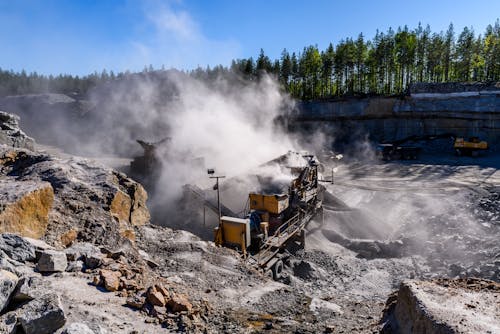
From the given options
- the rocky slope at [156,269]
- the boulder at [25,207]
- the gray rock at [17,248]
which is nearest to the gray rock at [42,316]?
the rocky slope at [156,269]

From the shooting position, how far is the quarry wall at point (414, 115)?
1503 inches

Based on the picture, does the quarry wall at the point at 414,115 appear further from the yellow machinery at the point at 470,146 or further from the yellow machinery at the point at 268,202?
the yellow machinery at the point at 268,202

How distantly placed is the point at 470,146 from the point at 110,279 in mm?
34920

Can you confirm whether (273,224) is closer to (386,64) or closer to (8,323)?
(8,323)

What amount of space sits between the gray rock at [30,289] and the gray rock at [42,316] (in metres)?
0.19

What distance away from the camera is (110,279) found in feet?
19.7

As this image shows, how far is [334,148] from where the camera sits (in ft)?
136

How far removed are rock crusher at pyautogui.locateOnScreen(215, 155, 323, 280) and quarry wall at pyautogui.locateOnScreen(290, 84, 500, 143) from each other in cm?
2781

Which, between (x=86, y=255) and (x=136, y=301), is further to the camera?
(x=86, y=255)

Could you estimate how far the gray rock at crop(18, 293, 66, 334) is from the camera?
4.12m

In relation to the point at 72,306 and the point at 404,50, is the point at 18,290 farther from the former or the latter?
the point at 404,50

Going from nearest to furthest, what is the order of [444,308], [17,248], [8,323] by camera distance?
1. [8,323]
2. [444,308]
3. [17,248]

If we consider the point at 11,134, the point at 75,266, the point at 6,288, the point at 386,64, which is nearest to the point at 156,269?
the point at 75,266

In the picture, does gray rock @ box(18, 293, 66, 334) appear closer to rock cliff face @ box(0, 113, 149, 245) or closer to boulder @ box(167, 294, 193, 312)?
boulder @ box(167, 294, 193, 312)
